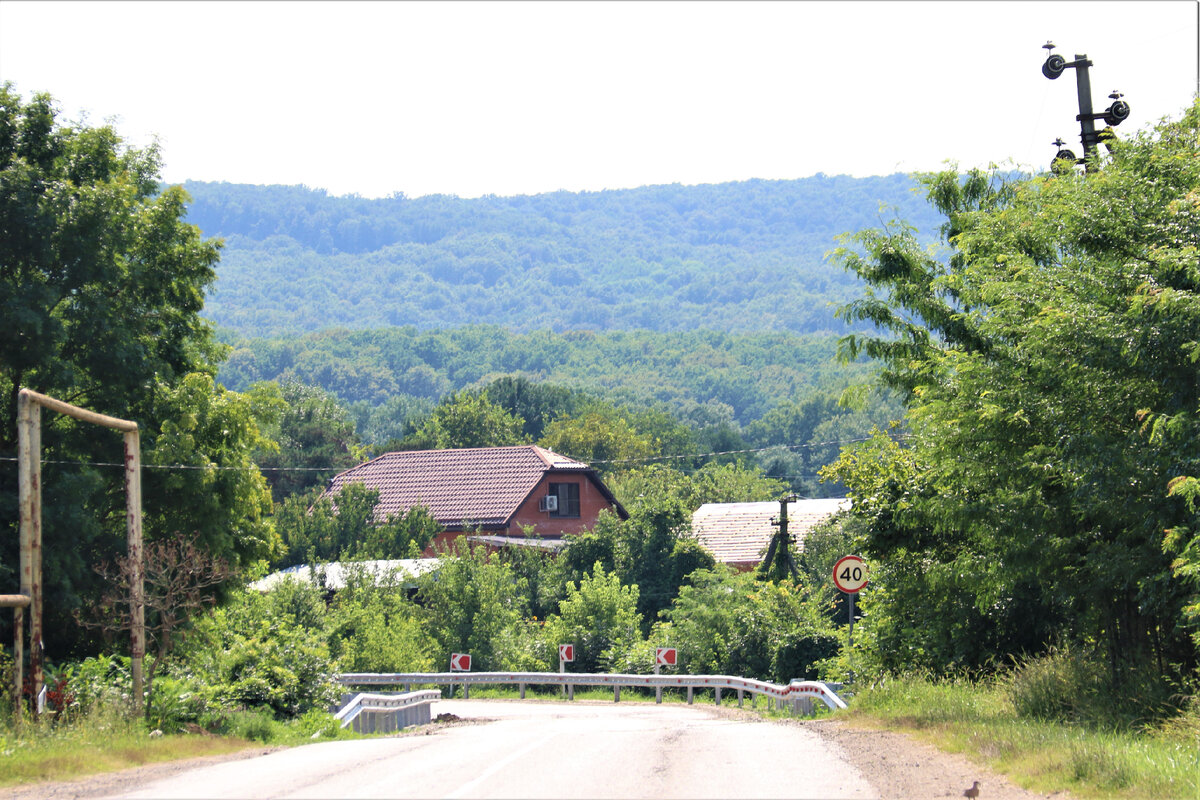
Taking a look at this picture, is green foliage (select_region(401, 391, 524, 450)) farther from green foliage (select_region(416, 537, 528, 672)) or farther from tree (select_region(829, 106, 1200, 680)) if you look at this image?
tree (select_region(829, 106, 1200, 680))

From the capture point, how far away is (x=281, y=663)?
771 inches

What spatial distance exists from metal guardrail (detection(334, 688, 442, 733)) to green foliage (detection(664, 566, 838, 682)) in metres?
9.44

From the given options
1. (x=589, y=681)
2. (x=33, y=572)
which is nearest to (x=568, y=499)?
(x=589, y=681)

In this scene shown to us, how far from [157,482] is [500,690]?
13.8 metres

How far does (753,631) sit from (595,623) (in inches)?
292

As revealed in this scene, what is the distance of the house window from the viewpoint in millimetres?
62875

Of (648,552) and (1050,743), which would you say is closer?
(1050,743)

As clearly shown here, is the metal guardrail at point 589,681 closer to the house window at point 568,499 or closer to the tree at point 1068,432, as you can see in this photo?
the tree at point 1068,432

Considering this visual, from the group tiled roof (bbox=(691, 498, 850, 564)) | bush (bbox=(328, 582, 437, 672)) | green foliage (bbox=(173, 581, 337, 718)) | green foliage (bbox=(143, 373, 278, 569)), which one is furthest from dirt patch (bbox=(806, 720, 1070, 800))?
tiled roof (bbox=(691, 498, 850, 564))

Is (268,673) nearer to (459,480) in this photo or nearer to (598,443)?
(459,480)

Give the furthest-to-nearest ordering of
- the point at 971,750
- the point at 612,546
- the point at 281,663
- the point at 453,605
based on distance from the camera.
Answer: the point at 612,546 < the point at 453,605 < the point at 281,663 < the point at 971,750

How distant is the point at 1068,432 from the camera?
48.1ft

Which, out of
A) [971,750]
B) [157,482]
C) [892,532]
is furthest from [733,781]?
[157,482]

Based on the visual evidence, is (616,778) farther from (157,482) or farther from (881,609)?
(157,482)
